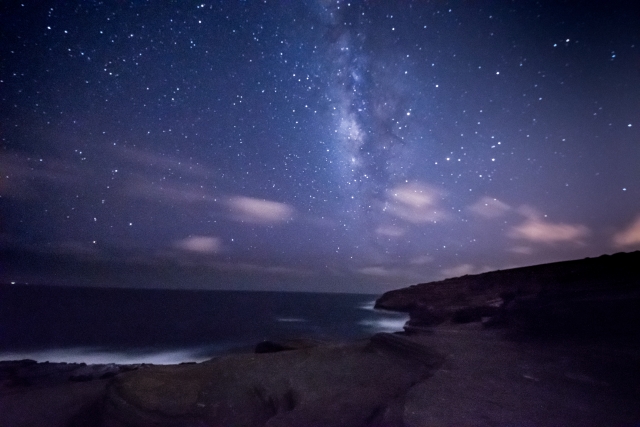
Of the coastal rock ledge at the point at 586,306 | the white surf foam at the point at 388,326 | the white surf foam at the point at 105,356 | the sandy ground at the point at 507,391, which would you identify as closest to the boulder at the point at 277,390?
the sandy ground at the point at 507,391

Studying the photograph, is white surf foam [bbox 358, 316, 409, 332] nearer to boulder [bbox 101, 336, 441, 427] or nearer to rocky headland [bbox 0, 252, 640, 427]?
rocky headland [bbox 0, 252, 640, 427]

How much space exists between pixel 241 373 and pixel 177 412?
2.35m

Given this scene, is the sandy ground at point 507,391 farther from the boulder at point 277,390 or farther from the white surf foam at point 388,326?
the white surf foam at point 388,326

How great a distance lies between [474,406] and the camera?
7.34m

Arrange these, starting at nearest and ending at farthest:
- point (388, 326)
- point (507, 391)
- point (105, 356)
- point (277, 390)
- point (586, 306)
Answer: point (507, 391) < point (277, 390) < point (586, 306) < point (105, 356) < point (388, 326)

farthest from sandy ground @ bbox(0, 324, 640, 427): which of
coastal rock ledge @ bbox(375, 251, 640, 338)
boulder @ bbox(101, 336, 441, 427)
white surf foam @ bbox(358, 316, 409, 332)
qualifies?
white surf foam @ bbox(358, 316, 409, 332)

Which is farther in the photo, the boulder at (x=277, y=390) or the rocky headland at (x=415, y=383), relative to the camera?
the boulder at (x=277, y=390)

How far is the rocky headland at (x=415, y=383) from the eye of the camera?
7.50 meters

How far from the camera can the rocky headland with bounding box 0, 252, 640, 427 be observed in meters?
7.50

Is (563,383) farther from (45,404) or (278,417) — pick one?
(45,404)

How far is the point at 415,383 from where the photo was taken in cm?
950

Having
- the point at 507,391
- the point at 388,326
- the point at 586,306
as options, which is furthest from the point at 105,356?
the point at 586,306

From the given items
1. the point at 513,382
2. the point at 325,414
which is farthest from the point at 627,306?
the point at 325,414

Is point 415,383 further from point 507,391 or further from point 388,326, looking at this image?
point 388,326
